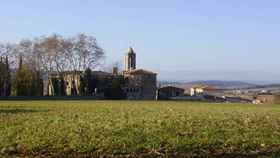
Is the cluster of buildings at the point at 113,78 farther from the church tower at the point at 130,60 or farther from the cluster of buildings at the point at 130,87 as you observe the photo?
the church tower at the point at 130,60

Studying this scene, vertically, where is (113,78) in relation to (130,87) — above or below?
above

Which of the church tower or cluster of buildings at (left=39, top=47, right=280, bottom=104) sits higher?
the church tower

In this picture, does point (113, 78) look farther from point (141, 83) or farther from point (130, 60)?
point (130, 60)

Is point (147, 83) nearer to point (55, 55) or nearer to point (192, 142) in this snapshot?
point (55, 55)

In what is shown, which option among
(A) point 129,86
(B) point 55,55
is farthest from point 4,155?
(A) point 129,86

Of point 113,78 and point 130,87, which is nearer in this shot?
point 113,78

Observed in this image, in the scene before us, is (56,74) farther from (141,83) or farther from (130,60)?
(130,60)

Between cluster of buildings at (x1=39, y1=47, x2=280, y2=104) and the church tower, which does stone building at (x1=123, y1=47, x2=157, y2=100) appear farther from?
the church tower

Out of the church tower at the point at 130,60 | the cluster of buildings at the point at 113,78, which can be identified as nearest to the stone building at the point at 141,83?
the cluster of buildings at the point at 113,78

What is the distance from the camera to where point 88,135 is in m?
17.4

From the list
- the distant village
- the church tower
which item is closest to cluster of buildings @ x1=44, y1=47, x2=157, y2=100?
the distant village

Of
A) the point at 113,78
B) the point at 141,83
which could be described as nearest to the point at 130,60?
the point at 141,83

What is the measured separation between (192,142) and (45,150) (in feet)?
13.4

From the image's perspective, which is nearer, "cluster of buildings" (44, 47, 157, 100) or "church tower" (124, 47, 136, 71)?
"cluster of buildings" (44, 47, 157, 100)
